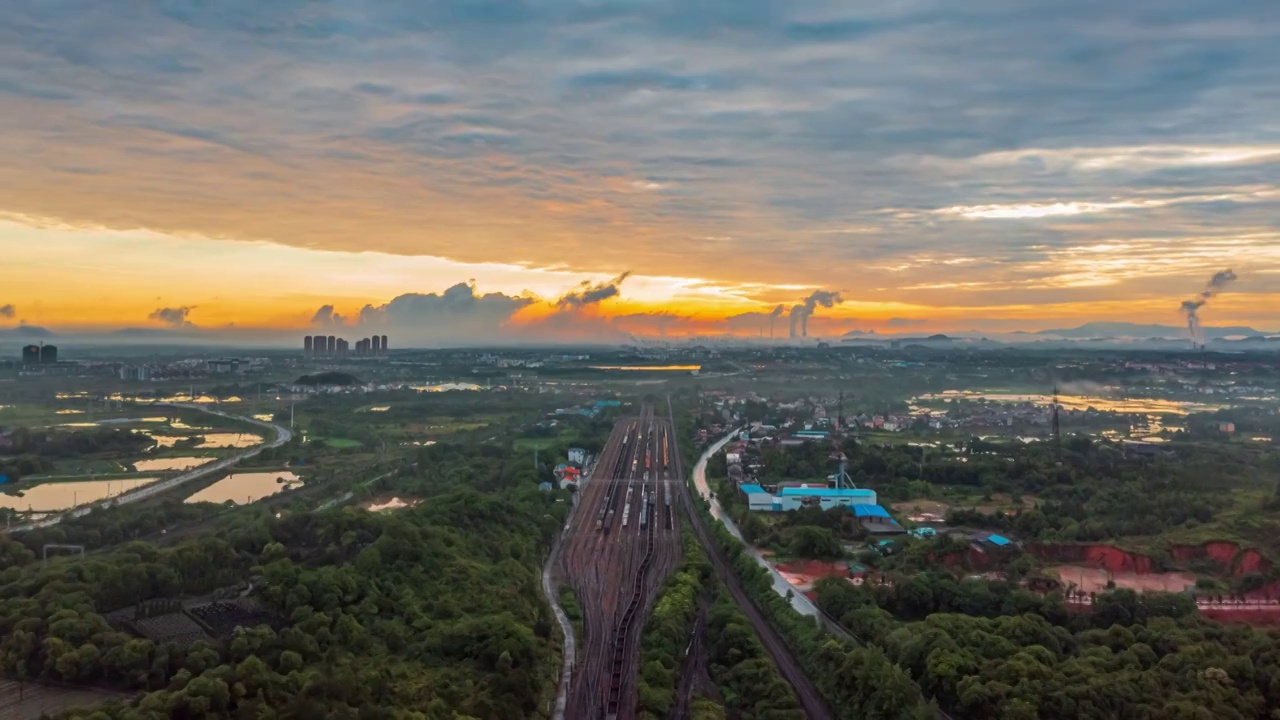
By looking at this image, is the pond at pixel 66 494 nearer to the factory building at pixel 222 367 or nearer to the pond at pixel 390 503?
the pond at pixel 390 503

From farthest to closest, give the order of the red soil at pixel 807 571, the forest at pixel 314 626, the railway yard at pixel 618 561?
the red soil at pixel 807 571, the railway yard at pixel 618 561, the forest at pixel 314 626

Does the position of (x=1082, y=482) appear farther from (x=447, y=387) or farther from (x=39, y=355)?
(x=39, y=355)

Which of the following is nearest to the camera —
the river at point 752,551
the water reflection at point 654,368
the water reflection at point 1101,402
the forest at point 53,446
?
the river at point 752,551

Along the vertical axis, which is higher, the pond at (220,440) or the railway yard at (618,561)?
the pond at (220,440)

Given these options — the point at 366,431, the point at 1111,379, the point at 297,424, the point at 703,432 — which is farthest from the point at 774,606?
the point at 1111,379

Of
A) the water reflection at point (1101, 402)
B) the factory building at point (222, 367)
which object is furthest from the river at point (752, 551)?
the factory building at point (222, 367)

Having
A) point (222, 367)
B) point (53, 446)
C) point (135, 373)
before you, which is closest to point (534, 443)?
point (53, 446)

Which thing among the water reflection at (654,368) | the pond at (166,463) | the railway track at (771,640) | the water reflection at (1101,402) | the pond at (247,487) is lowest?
the railway track at (771,640)
